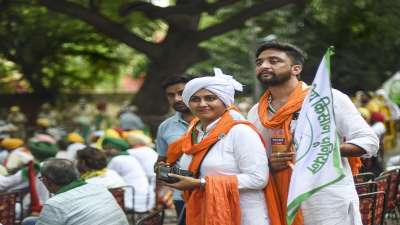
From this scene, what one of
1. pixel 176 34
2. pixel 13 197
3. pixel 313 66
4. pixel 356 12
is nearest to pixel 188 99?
pixel 13 197

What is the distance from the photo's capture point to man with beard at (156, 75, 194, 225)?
23.3 feet

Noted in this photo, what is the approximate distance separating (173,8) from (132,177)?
5633 millimetres

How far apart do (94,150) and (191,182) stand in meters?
3.89

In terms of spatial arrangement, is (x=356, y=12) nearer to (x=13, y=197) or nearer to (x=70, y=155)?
(x=70, y=155)

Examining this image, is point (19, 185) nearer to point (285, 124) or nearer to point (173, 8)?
point (285, 124)

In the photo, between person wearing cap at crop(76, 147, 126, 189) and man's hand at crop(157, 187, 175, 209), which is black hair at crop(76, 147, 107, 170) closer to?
person wearing cap at crop(76, 147, 126, 189)

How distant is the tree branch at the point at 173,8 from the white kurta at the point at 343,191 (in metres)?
10.2

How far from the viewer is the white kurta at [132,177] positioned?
10141mm

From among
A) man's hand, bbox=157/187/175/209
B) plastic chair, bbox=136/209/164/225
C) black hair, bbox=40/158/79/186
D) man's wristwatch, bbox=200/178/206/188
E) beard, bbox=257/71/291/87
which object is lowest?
man's hand, bbox=157/187/175/209

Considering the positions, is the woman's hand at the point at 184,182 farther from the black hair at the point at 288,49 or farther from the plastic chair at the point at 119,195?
the plastic chair at the point at 119,195

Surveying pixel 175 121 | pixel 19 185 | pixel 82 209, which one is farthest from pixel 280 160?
pixel 19 185

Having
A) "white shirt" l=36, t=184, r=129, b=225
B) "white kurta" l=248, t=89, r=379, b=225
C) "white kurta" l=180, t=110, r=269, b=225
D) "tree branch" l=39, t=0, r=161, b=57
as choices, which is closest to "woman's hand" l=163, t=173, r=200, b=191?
"white kurta" l=180, t=110, r=269, b=225

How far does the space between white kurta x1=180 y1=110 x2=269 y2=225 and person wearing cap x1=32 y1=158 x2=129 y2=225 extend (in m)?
1.25

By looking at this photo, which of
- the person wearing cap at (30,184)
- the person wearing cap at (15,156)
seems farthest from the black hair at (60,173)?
the person wearing cap at (15,156)
